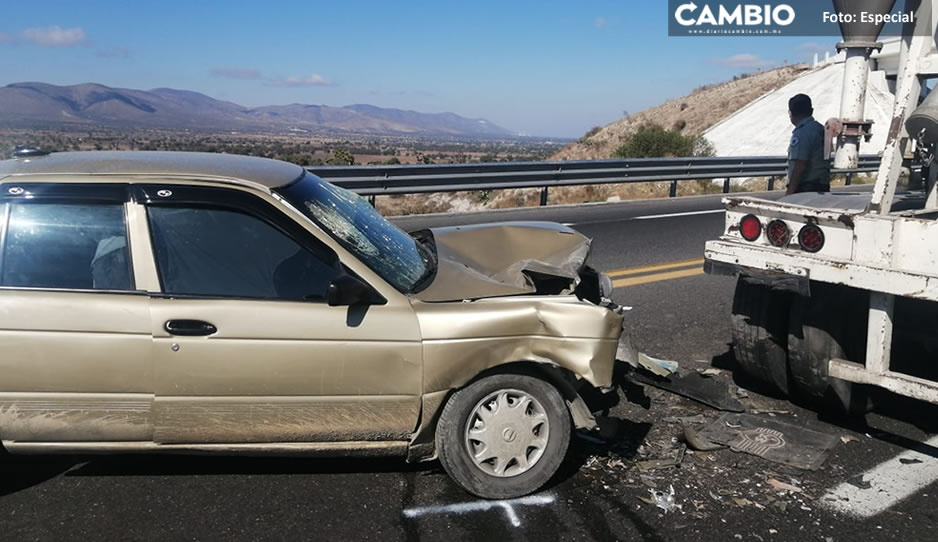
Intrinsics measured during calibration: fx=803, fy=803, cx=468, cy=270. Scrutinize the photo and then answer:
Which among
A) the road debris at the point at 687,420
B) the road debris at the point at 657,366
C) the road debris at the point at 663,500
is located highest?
the road debris at the point at 657,366

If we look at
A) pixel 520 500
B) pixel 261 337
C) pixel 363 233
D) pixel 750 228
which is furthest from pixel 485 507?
pixel 750 228

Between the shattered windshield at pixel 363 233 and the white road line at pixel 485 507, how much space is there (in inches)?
39.4

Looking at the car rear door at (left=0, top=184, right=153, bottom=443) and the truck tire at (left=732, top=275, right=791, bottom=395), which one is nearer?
the car rear door at (left=0, top=184, right=153, bottom=443)

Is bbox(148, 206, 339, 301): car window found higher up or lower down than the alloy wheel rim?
higher up

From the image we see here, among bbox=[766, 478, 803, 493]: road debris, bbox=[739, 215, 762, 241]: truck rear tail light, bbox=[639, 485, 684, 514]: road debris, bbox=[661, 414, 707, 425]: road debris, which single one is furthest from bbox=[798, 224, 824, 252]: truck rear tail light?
bbox=[639, 485, 684, 514]: road debris

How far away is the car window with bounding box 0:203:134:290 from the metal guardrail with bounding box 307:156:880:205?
8749 mm

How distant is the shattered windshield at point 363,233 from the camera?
3.80 metres

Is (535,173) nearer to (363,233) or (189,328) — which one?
(363,233)

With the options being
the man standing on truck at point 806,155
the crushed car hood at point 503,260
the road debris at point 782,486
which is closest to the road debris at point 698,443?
the road debris at point 782,486

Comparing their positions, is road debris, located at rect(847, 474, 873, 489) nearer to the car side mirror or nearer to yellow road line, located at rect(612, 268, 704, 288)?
the car side mirror

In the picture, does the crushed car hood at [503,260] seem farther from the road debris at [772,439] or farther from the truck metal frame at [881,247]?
the road debris at [772,439]

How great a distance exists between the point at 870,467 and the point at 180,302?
3.48m

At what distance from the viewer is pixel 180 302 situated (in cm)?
352

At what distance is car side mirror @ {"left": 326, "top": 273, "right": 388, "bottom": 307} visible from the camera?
11.5ft
